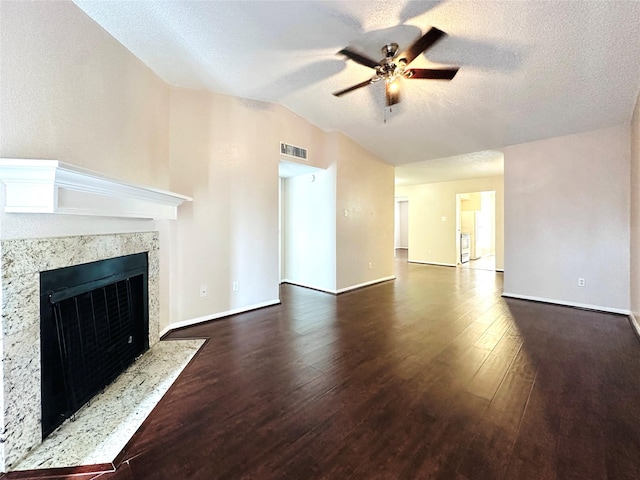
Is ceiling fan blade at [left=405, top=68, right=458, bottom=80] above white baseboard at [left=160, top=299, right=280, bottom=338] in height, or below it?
above

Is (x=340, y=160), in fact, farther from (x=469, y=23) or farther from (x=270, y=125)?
(x=469, y=23)

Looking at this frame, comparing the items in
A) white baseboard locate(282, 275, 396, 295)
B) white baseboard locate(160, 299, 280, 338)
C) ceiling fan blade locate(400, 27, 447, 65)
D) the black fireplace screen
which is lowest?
white baseboard locate(160, 299, 280, 338)

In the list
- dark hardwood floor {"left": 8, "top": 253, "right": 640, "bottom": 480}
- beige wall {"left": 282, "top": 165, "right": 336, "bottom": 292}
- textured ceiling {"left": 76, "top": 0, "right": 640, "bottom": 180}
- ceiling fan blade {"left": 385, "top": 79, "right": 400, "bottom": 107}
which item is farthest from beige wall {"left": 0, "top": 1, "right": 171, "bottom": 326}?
beige wall {"left": 282, "top": 165, "right": 336, "bottom": 292}

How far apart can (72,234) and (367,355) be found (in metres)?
2.43

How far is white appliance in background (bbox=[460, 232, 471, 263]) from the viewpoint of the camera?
27.2 feet

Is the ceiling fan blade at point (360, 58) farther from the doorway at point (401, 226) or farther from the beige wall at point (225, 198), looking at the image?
the doorway at point (401, 226)

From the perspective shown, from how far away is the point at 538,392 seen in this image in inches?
78.4

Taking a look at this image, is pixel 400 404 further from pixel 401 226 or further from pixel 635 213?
pixel 401 226

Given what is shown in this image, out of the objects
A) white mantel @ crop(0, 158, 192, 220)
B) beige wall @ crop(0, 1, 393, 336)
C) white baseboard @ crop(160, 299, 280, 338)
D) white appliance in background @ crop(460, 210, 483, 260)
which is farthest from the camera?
white appliance in background @ crop(460, 210, 483, 260)

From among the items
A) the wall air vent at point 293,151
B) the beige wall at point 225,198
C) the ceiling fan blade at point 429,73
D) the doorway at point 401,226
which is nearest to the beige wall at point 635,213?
the ceiling fan blade at point 429,73

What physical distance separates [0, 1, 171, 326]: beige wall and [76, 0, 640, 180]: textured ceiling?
259 mm

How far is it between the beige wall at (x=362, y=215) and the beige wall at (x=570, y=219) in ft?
7.26

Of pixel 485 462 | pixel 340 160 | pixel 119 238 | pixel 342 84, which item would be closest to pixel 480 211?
pixel 340 160

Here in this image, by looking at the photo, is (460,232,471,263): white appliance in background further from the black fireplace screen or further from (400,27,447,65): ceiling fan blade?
the black fireplace screen
